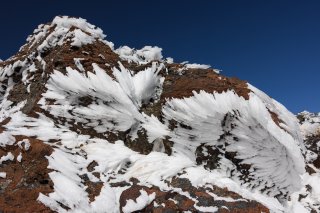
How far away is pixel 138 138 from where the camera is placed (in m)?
11.8

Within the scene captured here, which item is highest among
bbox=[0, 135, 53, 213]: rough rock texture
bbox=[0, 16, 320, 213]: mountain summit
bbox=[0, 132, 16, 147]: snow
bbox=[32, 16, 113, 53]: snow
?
bbox=[32, 16, 113, 53]: snow

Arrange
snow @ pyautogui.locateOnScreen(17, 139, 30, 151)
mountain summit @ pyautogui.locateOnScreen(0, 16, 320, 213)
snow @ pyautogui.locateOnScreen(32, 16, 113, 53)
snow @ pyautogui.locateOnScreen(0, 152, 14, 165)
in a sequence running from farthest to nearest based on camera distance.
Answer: snow @ pyautogui.locateOnScreen(32, 16, 113, 53), snow @ pyautogui.locateOnScreen(17, 139, 30, 151), snow @ pyautogui.locateOnScreen(0, 152, 14, 165), mountain summit @ pyautogui.locateOnScreen(0, 16, 320, 213)

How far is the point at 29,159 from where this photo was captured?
9281mm

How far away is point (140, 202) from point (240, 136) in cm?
475

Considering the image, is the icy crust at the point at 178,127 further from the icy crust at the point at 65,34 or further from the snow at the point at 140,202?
the icy crust at the point at 65,34

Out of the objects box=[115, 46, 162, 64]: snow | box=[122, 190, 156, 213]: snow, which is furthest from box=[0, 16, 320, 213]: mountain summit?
box=[115, 46, 162, 64]: snow

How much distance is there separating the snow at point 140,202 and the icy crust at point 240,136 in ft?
9.55

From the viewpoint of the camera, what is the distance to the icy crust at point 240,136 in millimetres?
11805

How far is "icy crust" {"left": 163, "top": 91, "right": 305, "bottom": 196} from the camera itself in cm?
1180

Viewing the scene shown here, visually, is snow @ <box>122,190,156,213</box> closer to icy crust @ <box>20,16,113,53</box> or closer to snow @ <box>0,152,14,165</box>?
snow @ <box>0,152,14,165</box>

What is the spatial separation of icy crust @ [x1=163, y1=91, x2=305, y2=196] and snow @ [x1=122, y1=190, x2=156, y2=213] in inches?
115

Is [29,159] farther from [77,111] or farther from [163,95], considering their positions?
[163,95]

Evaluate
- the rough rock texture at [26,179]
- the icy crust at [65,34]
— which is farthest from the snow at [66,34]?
the rough rock texture at [26,179]

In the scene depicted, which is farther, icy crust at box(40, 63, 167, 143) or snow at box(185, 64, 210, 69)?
snow at box(185, 64, 210, 69)
